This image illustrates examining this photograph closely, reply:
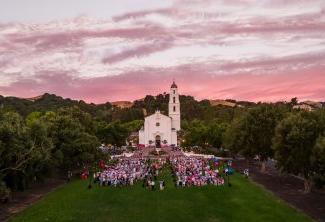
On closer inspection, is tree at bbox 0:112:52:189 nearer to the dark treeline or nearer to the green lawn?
the dark treeline

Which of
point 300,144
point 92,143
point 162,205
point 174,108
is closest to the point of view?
point 162,205

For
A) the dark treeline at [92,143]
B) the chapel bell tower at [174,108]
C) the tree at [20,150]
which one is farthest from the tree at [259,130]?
the chapel bell tower at [174,108]

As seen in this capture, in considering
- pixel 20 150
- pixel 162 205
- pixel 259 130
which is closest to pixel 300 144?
pixel 162 205

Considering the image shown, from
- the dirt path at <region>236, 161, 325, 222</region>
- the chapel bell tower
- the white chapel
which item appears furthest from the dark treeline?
the chapel bell tower

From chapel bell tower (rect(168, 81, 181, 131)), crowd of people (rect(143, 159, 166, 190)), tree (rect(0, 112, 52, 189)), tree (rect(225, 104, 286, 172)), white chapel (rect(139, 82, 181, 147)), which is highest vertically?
chapel bell tower (rect(168, 81, 181, 131))

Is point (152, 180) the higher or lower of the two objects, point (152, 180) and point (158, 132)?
the lower

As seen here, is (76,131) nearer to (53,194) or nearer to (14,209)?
(53,194)

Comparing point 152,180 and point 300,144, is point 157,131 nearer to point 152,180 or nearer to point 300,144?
point 152,180
